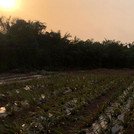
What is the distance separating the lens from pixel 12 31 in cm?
2238

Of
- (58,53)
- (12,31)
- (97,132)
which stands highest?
(12,31)

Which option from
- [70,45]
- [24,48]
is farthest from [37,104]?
[70,45]

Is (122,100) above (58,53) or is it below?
below

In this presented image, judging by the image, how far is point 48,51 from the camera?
2359 centimetres

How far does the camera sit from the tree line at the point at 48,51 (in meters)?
20.6

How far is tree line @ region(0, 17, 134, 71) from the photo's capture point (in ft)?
67.6

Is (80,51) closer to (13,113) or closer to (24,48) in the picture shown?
(24,48)

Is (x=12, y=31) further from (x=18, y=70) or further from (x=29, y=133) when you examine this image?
(x=29, y=133)

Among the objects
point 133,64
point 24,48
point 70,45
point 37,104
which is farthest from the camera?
point 133,64

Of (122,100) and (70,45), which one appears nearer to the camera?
(122,100)

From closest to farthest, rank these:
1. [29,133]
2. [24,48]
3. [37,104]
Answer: [29,133], [37,104], [24,48]

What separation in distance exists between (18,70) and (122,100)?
14.1 m

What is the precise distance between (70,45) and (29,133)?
2270 centimetres

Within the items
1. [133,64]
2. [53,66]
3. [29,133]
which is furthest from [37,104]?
[133,64]
